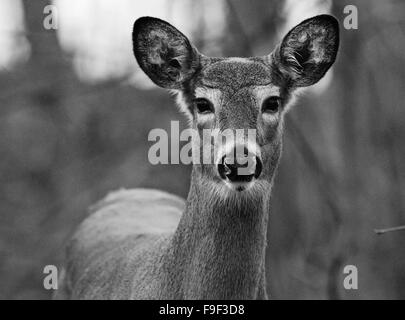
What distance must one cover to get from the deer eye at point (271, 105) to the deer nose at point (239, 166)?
0.58 metres

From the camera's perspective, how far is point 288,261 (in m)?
12.3

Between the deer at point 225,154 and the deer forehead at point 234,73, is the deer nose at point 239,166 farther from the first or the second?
the deer forehead at point 234,73

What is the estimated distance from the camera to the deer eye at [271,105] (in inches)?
222

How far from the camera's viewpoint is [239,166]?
5027 mm

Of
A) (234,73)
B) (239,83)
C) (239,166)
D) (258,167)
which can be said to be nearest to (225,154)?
(239,166)

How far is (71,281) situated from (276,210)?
18.3ft

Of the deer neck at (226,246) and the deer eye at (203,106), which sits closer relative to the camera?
the deer neck at (226,246)

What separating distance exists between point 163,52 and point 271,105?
2.99 ft

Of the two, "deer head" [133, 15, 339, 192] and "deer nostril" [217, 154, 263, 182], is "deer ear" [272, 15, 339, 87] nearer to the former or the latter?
"deer head" [133, 15, 339, 192]

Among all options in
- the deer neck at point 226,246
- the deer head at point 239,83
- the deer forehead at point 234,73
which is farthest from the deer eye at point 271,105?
the deer neck at point 226,246

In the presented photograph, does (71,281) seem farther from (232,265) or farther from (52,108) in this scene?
(52,108)

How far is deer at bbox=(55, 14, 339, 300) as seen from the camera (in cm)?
546

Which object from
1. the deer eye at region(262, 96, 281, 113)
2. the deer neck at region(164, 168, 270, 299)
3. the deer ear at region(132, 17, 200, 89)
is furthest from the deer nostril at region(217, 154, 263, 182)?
the deer ear at region(132, 17, 200, 89)
